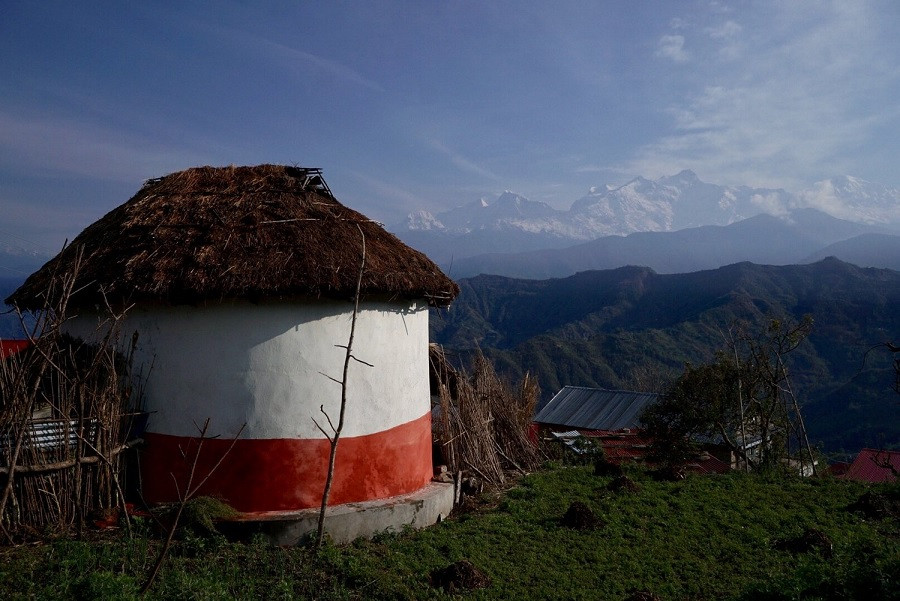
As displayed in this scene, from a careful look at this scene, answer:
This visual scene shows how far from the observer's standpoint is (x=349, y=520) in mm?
7359

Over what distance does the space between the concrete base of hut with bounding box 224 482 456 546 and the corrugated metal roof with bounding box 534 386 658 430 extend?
22.3 metres

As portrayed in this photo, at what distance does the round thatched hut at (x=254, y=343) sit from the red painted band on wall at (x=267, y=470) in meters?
0.01

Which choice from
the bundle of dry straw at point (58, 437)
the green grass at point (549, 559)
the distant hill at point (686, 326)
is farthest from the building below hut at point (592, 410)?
the bundle of dry straw at point (58, 437)

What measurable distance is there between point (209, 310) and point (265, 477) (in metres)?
2.12

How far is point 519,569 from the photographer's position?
682 centimetres

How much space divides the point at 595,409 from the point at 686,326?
61.1 metres

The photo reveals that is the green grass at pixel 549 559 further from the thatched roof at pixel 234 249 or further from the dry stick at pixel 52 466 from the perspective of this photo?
the thatched roof at pixel 234 249

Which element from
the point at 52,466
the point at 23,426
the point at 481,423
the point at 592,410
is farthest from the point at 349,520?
the point at 592,410

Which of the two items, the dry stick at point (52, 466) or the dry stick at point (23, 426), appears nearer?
the dry stick at point (23, 426)

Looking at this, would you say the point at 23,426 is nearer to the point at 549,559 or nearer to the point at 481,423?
the point at 549,559

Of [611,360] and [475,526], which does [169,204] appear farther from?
[611,360]

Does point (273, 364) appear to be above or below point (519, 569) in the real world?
above

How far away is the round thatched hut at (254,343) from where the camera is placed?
7332 millimetres

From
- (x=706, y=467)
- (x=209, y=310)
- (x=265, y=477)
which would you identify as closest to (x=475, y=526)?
(x=265, y=477)
